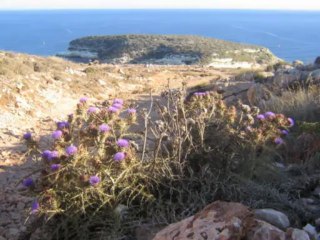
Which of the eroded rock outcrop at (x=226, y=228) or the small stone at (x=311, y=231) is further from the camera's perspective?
the small stone at (x=311, y=231)

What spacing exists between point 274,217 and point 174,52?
192 feet

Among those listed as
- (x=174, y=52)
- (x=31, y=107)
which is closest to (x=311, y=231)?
(x=31, y=107)

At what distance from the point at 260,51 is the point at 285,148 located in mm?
63640

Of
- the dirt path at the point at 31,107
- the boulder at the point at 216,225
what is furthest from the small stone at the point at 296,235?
the dirt path at the point at 31,107

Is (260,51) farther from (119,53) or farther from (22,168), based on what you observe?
(22,168)

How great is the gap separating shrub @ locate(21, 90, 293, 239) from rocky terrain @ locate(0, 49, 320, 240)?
0.79 feet

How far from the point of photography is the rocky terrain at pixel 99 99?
242cm

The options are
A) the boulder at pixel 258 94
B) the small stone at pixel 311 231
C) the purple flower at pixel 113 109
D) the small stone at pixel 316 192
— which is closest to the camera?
the small stone at pixel 311 231

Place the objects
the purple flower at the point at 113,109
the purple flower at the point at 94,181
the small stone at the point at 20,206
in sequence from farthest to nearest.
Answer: the small stone at the point at 20,206 → the purple flower at the point at 113,109 → the purple flower at the point at 94,181

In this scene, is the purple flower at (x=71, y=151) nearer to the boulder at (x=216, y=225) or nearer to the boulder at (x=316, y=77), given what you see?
the boulder at (x=216, y=225)

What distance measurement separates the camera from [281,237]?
236 centimetres

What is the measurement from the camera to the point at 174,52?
6069 cm

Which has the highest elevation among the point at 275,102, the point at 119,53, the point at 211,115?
the point at 211,115

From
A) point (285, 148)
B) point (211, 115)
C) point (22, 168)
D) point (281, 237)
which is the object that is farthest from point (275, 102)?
point (281, 237)
